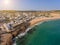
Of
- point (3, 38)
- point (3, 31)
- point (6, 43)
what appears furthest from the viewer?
point (3, 31)

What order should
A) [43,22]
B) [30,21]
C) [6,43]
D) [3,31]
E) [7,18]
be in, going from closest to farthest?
[6,43]
[3,31]
[7,18]
[30,21]
[43,22]

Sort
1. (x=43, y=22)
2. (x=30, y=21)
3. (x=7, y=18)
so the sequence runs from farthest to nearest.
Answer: (x=43, y=22)
(x=30, y=21)
(x=7, y=18)

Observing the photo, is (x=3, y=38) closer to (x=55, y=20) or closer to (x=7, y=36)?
(x=7, y=36)

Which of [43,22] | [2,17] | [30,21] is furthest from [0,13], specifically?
[43,22]

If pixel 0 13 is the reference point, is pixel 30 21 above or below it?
below

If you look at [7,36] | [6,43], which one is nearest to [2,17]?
[7,36]

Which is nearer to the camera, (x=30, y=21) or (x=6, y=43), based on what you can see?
(x=6, y=43)

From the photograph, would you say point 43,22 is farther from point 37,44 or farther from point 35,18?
point 37,44

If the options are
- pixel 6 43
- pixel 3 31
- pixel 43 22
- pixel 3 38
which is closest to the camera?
pixel 6 43

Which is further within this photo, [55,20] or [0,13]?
[55,20]
